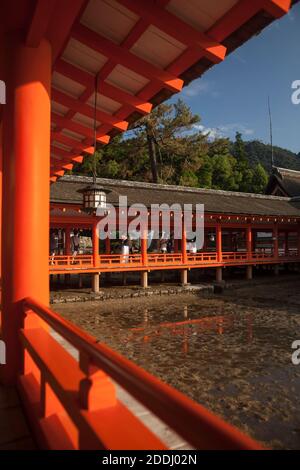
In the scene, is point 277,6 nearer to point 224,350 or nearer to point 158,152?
point 224,350

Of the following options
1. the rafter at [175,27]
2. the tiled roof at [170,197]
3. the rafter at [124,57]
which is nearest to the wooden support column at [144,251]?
the tiled roof at [170,197]

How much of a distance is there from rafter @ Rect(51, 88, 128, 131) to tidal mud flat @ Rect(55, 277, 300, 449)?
465 cm

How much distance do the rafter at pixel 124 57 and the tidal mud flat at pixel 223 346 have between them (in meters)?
4.67

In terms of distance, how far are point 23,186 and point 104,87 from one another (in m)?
1.85

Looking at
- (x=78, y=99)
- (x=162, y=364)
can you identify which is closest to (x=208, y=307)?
(x=162, y=364)

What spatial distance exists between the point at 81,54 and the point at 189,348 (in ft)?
23.4

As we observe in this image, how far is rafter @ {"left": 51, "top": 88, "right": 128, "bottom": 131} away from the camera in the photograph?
191 inches

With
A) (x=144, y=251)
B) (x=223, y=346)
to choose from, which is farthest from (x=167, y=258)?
(x=223, y=346)

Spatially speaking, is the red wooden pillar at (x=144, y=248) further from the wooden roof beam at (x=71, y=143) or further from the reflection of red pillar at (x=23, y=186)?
the reflection of red pillar at (x=23, y=186)

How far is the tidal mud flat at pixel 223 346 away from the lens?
5469 millimetres

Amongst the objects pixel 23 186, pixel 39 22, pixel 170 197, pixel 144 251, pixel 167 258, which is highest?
pixel 170 197

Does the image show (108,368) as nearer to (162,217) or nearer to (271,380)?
(271,380)

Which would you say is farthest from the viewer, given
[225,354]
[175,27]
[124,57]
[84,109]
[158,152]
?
[158,152]

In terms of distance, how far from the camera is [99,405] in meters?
1.65
